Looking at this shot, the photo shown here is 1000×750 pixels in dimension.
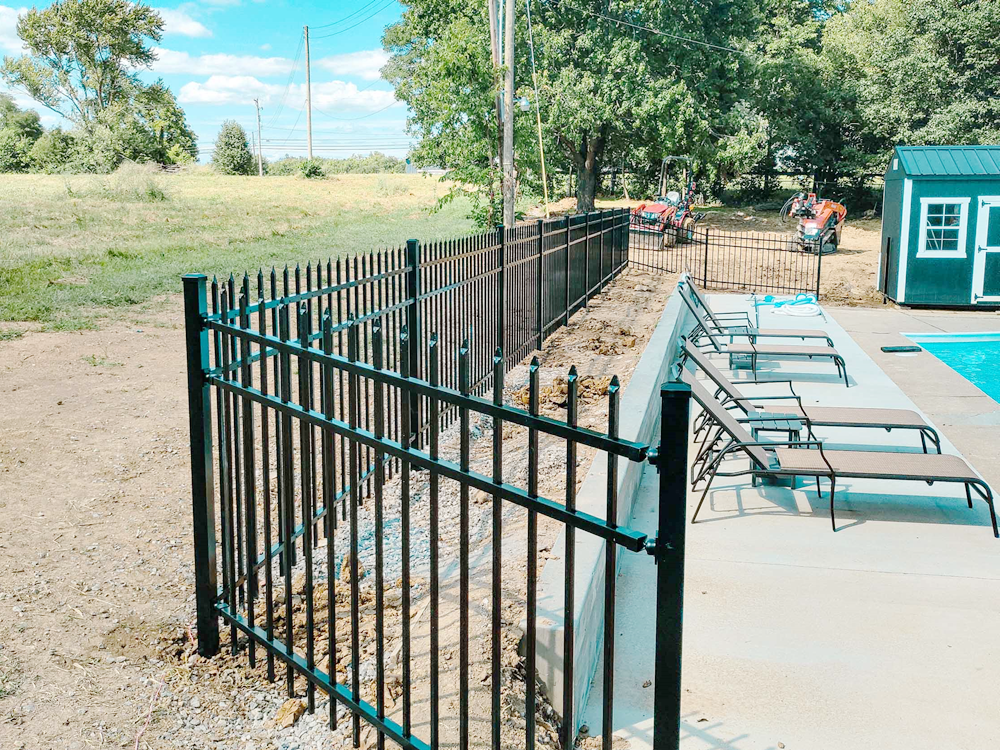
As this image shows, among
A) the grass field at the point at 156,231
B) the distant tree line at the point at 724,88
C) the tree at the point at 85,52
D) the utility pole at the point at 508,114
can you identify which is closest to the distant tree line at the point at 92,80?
the tree at the point at 85,52

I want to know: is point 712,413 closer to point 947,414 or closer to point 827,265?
point 947,414

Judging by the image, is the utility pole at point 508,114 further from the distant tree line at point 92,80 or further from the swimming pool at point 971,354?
the distant tree line at point 92,80

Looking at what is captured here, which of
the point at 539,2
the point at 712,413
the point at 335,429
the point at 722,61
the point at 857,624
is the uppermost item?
the point at 539,2

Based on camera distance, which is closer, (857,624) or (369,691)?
(369,691)

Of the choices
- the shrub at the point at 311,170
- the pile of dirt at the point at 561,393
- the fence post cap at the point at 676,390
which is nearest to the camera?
the fence post cap at the point at 676,390

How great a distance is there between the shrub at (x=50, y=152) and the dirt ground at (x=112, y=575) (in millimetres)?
58732

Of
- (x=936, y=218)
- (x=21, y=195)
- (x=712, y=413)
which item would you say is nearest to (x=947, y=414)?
(x=712, y=413)

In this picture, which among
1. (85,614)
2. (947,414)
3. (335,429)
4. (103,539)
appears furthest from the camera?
(947,414)

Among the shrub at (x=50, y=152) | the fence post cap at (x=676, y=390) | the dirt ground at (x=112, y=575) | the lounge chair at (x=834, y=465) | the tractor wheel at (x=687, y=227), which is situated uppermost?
the shrub at (x=50, y=152)

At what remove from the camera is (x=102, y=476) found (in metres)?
6.21

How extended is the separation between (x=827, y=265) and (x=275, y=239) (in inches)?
583

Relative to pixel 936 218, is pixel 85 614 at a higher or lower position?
lower

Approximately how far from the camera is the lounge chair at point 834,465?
568 cm

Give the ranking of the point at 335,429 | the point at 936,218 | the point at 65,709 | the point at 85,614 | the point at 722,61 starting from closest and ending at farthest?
1. the point at 335,429
2. the point at 65,709
3. the point at 85,614
4. the point at 936,218
5. the point at 722,61
